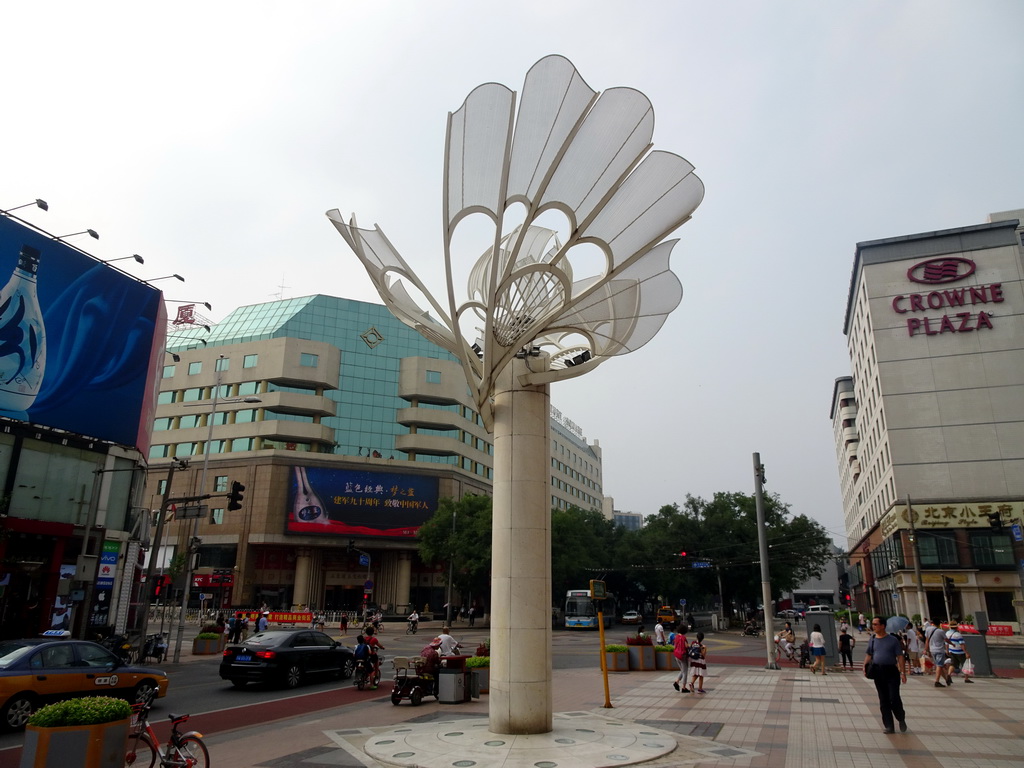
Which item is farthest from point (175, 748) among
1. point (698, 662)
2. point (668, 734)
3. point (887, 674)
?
point (698, 662)

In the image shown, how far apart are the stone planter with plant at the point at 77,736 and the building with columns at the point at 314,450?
5265 centimetres

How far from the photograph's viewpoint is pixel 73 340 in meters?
28.4

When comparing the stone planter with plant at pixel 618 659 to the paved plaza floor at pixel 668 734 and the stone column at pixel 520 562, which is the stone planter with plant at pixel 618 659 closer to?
the paved plaza floor at pixel 668 734

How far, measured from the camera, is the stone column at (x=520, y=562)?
34.9 ft

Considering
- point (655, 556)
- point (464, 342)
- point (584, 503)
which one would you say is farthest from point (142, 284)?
point (584, 503)

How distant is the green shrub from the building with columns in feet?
172

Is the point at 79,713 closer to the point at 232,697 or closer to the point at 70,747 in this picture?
the point at 70,747

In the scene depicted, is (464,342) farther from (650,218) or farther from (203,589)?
(203,589)

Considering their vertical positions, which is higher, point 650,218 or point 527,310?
point 650,218

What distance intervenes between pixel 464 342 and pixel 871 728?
9.27m

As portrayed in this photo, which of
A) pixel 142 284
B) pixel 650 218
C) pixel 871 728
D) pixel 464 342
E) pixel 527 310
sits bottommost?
pixel 871 728

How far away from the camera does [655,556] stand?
60719mm

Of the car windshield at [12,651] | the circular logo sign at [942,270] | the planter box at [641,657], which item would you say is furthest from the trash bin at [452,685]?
the circular logo sign at [942,270]

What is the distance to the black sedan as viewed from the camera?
56.3ft
